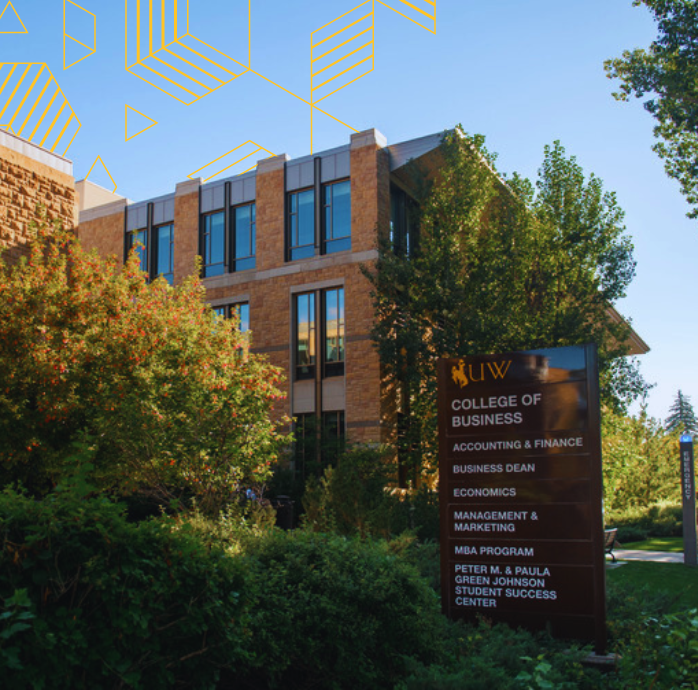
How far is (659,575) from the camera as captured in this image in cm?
1650

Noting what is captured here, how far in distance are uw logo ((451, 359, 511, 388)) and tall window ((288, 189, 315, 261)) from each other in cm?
2070

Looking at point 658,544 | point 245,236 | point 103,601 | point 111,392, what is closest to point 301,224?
point 245,236

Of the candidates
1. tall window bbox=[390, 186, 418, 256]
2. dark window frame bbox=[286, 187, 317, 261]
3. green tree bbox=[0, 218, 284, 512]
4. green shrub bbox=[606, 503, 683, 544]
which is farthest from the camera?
green shrub bbox=[606, 503, 683, 544]

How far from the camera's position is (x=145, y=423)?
47.8ft

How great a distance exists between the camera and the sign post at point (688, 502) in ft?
63.5

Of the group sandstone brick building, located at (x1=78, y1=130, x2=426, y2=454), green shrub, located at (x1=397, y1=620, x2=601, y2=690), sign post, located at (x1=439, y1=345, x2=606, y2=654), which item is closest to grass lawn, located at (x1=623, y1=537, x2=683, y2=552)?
sandstone brick building, located at (x1=78, y1=130, x2=426, y2=454)

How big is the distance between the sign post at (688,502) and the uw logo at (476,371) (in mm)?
13606

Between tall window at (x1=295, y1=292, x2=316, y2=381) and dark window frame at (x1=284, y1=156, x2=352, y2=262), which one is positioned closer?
dark window frame at (x1=284, y1=156, x2=352, y2=262)

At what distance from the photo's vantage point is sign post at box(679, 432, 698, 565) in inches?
762

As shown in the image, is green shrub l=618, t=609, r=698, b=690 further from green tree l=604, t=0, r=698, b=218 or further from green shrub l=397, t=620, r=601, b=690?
green tree l=604, t=0, r=698, b=218

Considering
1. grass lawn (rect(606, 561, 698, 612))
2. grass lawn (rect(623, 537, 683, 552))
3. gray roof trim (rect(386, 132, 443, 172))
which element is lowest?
grass lawn (rect(623, 537, 683, 552))

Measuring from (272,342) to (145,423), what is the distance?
14.9 m

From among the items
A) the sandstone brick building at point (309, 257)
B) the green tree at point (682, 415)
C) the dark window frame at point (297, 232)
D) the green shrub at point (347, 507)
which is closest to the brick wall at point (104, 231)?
the sandstone brick building at point (309, 257)

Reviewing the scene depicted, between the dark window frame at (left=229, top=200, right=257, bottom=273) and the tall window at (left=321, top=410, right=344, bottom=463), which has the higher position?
the dark window frame at (left=229, top=200, right=257, bottom=273)
